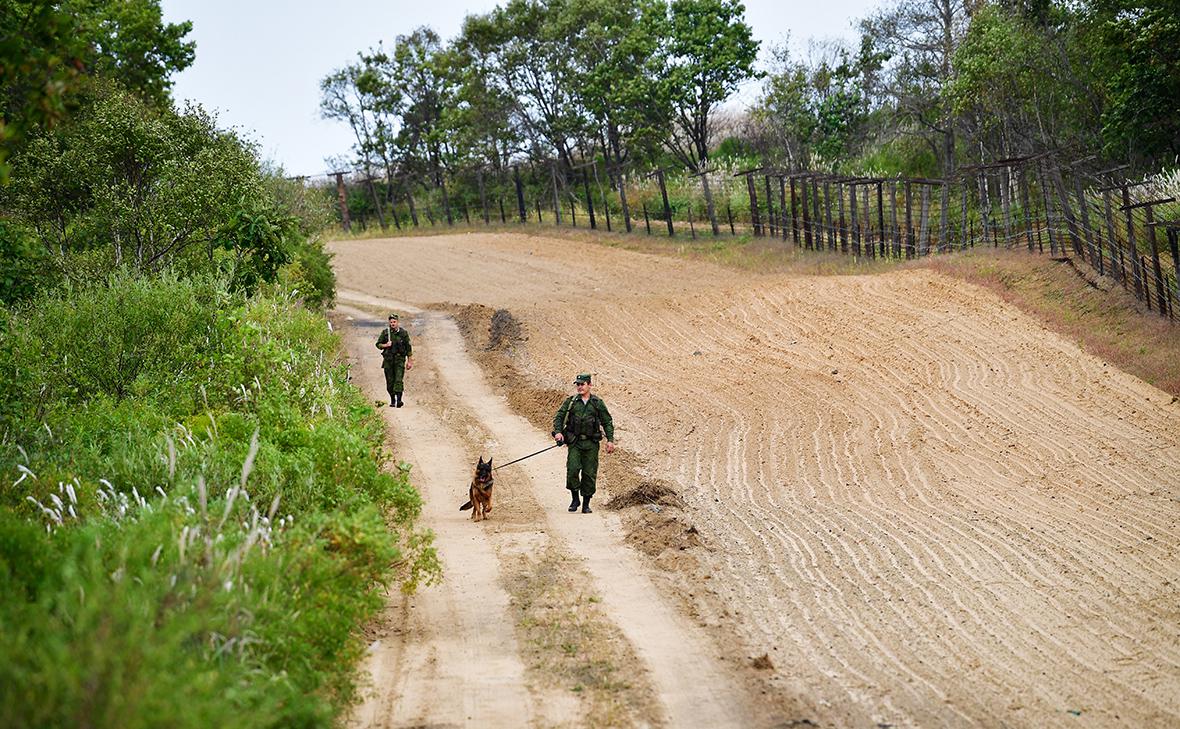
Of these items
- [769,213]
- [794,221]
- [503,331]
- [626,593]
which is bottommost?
[626,593]

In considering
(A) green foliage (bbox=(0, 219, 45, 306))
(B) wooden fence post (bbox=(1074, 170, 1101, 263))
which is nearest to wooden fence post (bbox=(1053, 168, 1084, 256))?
(B) wooden fence post (bbox=(1074, 170, 1101, 263))

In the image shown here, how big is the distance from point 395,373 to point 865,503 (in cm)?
930

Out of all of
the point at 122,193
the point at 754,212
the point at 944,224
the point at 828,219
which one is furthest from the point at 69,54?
→ the point at 754,212

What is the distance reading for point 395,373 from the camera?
21.3 m

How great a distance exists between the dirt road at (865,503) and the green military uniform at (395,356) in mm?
975

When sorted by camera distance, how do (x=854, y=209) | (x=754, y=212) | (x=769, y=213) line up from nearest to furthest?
1. (x=854, y=209)
2. (x=769, y=213)
3. (x=754, y=212)

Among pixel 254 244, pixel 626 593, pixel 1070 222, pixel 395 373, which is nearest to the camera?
pixel 626 593

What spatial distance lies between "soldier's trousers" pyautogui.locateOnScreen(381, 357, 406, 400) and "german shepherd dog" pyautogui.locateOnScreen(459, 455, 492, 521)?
7.28 meters

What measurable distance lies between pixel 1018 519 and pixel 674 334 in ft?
44.7

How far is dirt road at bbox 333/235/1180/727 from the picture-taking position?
958 cm

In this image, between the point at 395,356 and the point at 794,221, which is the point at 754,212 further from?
the point at 395,356

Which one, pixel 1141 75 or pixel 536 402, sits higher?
pixel 1141 75

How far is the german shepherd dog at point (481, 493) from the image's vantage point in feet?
46.0

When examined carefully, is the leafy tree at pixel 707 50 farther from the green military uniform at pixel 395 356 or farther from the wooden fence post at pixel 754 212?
the green military uniform at pixel 395 356
